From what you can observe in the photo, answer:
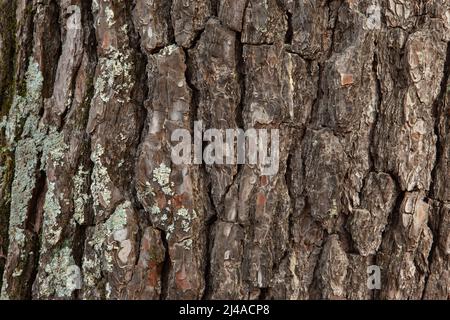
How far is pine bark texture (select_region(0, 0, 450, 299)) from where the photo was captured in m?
1.69

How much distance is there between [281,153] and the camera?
171cm

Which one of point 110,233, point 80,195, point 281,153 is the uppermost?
point 281,153

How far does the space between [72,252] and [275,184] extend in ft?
2.32

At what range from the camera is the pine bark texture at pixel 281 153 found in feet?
5.56

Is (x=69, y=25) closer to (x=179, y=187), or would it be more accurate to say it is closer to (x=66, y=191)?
(x=66, y=191)

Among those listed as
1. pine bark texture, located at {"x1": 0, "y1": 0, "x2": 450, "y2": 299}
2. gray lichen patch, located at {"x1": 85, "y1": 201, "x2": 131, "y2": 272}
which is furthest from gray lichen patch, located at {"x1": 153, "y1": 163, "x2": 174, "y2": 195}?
gray lichen patch, located at {"x1": 85, "y1": 201, "x2": 131, "y2": 272}

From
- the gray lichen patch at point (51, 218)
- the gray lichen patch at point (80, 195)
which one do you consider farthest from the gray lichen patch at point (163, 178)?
the gray lichen patch at point (51, 218)

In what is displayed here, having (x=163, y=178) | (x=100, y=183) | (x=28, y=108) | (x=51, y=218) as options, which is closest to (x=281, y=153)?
(x=163, y=178)

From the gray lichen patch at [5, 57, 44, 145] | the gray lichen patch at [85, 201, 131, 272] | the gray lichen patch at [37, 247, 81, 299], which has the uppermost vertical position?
the gray lichen patch at [5, 57, 44, 145]

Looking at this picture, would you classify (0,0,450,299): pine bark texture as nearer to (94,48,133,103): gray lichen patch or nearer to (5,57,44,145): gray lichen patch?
(94,48,133,103): gray lichen patch

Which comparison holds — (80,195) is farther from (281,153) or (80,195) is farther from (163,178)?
(281,153)

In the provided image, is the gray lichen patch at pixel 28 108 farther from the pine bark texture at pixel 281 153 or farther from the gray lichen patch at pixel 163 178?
the gray lichen patch at pixel 163 178
